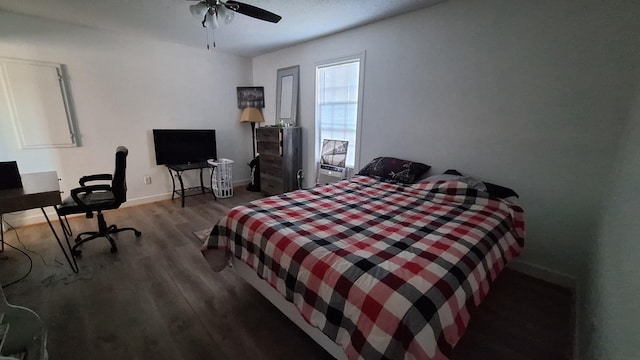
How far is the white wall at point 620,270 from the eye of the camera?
2.75 feet

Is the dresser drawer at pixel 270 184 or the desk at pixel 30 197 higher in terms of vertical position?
the desk at pixel 30 197

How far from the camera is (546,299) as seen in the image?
6.41 ft

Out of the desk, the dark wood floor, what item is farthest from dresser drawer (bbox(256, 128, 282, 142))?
the desk

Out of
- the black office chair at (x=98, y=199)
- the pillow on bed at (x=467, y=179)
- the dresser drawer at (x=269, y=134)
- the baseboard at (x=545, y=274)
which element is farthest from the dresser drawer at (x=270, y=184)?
the baseboard at (x=545, y=274)

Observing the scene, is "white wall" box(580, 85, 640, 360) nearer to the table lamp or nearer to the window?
the window

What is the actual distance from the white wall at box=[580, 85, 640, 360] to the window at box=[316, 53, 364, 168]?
2.34 meters

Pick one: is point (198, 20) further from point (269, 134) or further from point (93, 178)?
point (93, 178)

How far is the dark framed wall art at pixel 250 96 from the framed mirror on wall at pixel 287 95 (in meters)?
0.48

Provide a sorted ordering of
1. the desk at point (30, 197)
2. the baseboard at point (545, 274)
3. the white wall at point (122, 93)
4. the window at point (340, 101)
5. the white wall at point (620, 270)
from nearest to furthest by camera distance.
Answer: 1. the white wall at point (620, 270)
2. the desk at point (30, 197)
3. the baseboard at point (545, 274)
4. the white wall at point (122, 93)
5. the window at point (340, 101)

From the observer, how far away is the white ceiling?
253 cm

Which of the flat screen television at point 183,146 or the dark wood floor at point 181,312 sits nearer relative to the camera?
the dark wood floor at point 181,312

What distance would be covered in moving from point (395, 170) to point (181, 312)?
2.32 meters

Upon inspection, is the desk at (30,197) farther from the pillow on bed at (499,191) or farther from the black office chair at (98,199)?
the pillow on bed at (499,191)

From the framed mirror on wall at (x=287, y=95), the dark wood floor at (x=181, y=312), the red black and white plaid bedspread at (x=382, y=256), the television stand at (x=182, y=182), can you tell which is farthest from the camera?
the framed mirror on wall at (x=287, y=95)
